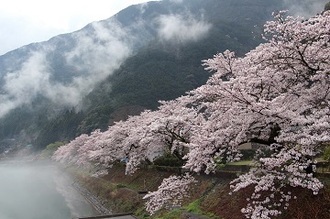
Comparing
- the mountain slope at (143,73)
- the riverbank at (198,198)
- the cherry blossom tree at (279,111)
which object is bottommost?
the riverbank at (198,198)

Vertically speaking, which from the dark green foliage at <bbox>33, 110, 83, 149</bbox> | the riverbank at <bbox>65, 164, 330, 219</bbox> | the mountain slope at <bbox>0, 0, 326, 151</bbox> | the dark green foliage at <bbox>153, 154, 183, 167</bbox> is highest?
the mountain slope at <bbox>0, 0, 326, 151</bbox>

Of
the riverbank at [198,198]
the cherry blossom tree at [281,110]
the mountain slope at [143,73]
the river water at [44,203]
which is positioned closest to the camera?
the cherry blossom tree at [281,110]

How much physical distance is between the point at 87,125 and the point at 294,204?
3375 inches

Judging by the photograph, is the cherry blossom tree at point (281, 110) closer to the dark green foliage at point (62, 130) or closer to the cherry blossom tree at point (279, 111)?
the cherry blossom tree at point (279, 111)

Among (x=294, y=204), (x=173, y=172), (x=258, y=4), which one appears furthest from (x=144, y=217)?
(x=258, y=4)

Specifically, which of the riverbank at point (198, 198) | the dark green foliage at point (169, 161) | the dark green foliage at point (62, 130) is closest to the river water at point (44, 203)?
the riverbank at point (198, 198)

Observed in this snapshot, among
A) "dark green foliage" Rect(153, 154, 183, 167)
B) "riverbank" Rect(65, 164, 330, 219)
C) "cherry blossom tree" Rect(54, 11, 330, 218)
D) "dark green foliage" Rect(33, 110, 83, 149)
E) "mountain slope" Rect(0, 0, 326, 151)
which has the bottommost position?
"riverbank" Rect(65, 164, 330, 219)

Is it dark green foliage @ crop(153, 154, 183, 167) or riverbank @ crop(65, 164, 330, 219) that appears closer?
riverbank @ crop(65, 164, 330, 219)

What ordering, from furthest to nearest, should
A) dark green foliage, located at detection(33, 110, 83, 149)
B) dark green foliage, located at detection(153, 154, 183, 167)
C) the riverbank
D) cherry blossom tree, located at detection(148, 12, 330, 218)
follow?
dark green foliage, located at detection(33, 110, 83, 149), dark green foliage, located at detection(153, 154, 183, 167), the riverbank, cherry blossom tree, located at detection(148, 12, 330, 218)

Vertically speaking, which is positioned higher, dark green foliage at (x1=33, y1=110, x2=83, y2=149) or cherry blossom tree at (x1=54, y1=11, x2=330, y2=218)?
dark green foliage at (x1=33, y1=110, x2=83, y2=149)

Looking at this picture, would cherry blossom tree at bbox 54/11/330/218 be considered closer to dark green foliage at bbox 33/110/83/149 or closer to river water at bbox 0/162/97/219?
river water at bbox 0/162/97/219

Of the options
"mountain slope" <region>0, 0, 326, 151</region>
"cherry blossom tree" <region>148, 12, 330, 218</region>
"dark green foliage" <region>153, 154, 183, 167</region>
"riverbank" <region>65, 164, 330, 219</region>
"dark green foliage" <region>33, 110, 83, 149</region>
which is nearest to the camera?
"cherry blossom tree" <region>148, 12, 330, 218</region>

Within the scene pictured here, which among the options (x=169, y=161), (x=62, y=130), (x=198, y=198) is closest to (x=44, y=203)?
(x=169, y=161)

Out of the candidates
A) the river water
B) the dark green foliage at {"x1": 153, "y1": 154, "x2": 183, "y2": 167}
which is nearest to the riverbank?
the dark green foliage at {"x1": 153, "y1": 154, "x2": 183, "y2": 167}
